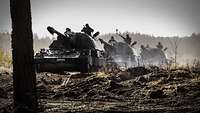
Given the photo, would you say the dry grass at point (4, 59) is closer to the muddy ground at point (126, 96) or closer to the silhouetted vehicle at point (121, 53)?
the silhouetted vehicle at point (121, 53)

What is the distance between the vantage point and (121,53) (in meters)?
27.8

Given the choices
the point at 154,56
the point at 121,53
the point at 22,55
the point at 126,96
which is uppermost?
the point at 22,55

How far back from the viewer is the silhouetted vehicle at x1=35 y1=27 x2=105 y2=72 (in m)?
18.3

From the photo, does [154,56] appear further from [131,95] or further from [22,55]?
[22,55]

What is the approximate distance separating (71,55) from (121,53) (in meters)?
9.57

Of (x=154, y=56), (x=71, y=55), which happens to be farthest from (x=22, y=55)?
(x=154, y=56)

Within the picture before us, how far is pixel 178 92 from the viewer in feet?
31.8

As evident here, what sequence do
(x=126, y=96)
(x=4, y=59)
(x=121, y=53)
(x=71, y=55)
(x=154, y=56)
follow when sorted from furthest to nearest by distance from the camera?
(x=154, y=56) → (x=4, y=59) → (x=121, y=53) → (x=71, y=55) → (x=126, y=96)

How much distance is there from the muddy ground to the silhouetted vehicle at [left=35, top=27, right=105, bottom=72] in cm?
366

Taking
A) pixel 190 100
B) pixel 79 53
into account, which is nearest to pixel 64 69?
pixel 79 53

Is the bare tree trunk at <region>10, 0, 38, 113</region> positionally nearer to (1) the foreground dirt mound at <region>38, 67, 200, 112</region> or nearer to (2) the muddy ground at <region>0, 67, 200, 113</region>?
(2) the muddy ground at <region>0, 67, 200, 113</region>

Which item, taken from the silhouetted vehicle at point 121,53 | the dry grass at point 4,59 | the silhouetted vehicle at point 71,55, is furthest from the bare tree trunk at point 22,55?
the dry grass at point 4,59

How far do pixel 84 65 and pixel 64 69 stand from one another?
1085 millimetres

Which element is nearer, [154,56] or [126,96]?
[126,96]
